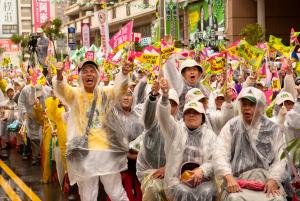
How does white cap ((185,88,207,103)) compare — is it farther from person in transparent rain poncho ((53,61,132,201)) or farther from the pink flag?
the pink flag

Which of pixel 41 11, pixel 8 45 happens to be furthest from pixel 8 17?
pixel 8 45

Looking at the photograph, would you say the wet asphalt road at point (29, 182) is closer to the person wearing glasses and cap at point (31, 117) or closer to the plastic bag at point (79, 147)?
the person wearing glasses and cap at point (31, 117)

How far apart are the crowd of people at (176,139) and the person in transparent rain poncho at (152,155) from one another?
11 mm

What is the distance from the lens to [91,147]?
7.43 metres

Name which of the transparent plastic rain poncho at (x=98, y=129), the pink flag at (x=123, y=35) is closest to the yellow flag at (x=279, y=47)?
the pink flag at (x=123, y=35)

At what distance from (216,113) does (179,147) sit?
5.46 feet

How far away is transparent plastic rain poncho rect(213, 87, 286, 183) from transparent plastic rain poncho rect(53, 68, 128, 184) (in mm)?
1544

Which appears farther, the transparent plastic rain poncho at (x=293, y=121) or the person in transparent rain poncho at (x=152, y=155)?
the transparent plastic rain poncho at (x=293, y=121)

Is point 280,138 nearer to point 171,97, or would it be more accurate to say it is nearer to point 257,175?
point 257,175

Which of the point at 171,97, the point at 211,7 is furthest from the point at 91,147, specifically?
the point at 211,7

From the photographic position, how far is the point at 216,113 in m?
8.17

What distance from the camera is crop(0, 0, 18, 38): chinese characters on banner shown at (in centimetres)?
4738

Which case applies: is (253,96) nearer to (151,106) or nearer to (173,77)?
(151,106)

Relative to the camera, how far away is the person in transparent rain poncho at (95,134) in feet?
24.2
